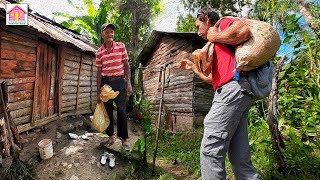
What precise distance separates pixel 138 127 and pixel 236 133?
25.7ft

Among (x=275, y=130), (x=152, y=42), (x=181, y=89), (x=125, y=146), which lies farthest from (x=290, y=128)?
(x=152, y=42)

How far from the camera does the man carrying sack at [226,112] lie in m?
1.87

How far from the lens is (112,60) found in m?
4.02

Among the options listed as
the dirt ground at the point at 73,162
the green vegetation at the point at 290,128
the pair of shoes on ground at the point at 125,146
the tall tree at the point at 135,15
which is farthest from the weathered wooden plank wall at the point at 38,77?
the tall tree at the point at 135,15

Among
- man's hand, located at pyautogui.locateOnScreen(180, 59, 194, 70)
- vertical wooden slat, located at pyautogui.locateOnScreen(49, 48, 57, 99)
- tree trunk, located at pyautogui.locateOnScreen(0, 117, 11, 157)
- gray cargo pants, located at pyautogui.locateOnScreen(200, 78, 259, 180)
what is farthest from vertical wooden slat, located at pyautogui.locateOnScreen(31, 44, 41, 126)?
gray cargo pants, located at pyautogui.locateOnScreen(200, 78, 259, 180)

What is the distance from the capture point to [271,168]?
316cm

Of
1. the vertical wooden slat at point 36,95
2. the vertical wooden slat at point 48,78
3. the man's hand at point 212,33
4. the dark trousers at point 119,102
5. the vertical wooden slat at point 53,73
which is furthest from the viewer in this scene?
the vertical wooden slat at point 53,73

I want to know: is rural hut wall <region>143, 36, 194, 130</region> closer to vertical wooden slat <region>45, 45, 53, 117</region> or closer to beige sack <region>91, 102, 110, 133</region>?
vertical wooden slat <region>45, 45, 53, 117</region>

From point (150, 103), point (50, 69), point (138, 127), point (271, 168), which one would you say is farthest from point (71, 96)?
point (271, 168)

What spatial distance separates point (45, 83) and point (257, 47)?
237 inches

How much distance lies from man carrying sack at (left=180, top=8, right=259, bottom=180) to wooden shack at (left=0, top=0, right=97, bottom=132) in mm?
3403

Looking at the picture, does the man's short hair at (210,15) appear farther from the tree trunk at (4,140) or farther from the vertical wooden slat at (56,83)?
the vertical wooden slat at (56,83)

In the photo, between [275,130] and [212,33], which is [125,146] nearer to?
[275,130]

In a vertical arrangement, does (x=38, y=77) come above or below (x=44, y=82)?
above
